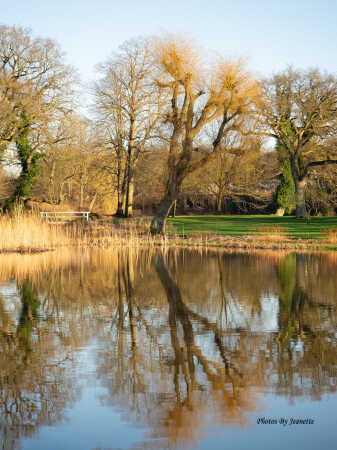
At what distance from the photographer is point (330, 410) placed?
4.30 m

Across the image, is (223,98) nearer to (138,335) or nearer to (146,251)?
(146,251)

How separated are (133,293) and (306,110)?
32.1 m

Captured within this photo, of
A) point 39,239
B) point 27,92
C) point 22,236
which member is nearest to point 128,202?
point 27,92

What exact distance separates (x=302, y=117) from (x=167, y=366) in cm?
3816

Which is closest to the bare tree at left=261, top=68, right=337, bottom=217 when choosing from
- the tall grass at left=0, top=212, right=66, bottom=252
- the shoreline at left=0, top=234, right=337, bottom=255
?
the shoreline at left=0, top=234, right=337, bottom=255

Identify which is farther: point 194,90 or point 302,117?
point 302,117

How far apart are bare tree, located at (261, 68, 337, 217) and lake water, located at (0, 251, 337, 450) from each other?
30224mm

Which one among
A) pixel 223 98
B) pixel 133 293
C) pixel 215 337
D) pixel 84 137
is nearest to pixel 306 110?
Result: pixel 223 98

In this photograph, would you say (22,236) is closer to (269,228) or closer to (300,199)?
(269,228)

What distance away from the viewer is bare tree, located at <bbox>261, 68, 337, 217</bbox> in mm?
39500

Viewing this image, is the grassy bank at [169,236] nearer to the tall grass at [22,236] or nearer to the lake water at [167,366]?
the tall grass at [22,236]

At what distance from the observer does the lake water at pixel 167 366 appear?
3.94 meters

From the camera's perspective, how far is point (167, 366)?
5488mm

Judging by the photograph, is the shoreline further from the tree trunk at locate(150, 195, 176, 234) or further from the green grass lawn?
the green grass lawn
